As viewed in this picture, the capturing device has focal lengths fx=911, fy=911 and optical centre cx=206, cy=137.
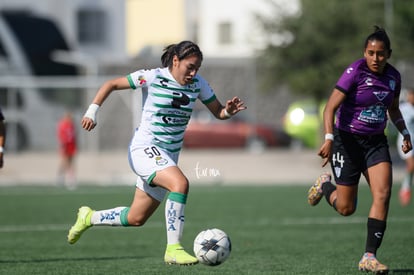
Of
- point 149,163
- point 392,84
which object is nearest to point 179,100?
point 149,163

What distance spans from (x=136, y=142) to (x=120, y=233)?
6206 mm

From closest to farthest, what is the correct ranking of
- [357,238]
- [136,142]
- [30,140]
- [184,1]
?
1. [136,142]
2. [357,238]
3. [30,140]
4. [184,1]

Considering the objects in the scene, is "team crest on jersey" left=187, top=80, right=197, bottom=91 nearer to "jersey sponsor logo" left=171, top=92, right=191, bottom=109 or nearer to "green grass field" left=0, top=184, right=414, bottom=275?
"jersey sponsor logo" left=171, top=92, right=191, bottom=109

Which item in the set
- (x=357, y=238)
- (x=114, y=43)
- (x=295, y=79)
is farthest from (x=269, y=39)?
(x=357, y=238)

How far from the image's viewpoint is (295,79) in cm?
3416

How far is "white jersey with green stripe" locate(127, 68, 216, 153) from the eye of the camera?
899 cm

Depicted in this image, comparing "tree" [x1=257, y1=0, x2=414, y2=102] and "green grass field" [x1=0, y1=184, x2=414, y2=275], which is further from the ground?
"tree" [x1=257, y1=0, x2=414, y2=102]

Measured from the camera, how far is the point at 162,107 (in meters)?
9.00

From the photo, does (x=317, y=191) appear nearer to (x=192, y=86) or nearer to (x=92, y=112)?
(x=192, y=86)

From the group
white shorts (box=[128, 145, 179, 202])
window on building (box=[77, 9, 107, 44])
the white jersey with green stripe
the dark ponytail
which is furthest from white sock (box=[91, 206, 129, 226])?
window on building (box=[77, 9, 107, 44])

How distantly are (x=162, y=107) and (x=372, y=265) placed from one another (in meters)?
2.60

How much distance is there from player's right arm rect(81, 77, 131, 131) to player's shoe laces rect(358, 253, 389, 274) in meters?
2.94

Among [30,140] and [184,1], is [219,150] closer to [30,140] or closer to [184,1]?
[30,140]

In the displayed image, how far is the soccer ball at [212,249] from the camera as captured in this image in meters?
8.54
